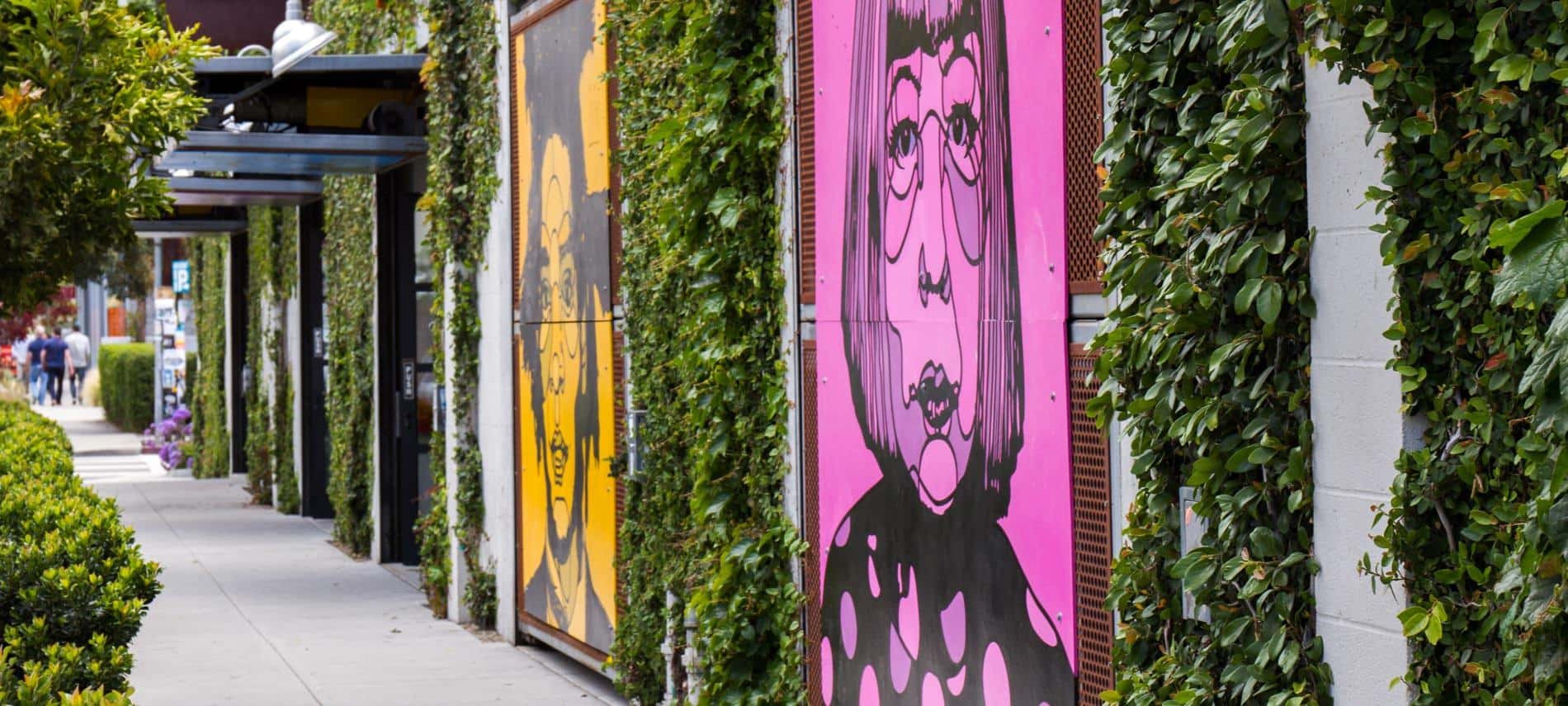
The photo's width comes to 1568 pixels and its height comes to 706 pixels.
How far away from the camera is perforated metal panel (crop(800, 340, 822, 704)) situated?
6.27m

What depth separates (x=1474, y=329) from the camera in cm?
310

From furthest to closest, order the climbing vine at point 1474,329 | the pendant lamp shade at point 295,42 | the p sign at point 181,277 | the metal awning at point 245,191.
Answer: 1. the p sign at point 181,277
2. the metal awning at point 245,191
3. the pendant lamp shade at point 295,42
4. the climbing vine at point 1474,329

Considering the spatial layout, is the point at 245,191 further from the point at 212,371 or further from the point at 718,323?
the point at 718,323

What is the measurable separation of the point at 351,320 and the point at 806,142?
8.95m

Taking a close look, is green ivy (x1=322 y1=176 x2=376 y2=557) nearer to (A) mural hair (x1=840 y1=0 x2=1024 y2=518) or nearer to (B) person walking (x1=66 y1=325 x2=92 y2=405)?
(A) mural hair (x1=840 y1=0 x2=1024 y2=518)

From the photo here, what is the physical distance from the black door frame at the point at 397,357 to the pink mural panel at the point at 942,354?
7886 millimetres

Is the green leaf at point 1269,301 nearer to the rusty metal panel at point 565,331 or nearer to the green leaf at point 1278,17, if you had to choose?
the green leaf at point 1278,17

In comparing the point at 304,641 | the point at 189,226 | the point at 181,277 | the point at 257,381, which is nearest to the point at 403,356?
the point at 304,641

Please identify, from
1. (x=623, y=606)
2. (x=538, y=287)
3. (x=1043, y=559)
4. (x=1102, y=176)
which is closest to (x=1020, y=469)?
(x=1043, y=559)

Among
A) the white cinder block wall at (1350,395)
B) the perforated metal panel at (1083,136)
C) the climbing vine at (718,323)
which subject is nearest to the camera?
the white cinder block wall at (1350,395)

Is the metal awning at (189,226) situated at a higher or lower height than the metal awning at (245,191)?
higher

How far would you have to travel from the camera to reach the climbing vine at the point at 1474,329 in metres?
2.88

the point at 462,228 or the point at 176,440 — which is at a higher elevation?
the point at 462,228

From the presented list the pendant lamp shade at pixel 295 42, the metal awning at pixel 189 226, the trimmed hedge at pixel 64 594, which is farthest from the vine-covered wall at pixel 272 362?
the trimmed hedge at pixel 64 594
